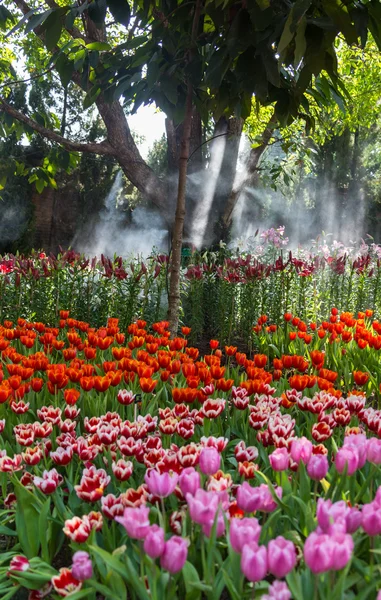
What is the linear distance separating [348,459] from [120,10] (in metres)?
1.98

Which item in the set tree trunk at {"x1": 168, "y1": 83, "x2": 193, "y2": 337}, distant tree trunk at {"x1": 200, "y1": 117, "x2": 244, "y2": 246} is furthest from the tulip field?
distant tree trunk at {"x1": 200, "y1": 117, "x2": 244, "y2": 246}

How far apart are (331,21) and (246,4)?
532 mm

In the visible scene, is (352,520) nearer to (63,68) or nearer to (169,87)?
(169,87)

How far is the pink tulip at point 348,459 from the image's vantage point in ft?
4.40

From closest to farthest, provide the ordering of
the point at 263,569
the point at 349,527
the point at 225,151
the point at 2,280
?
the point at 263,569
the point at 349,527
the point at 2,280
the point at 225,151

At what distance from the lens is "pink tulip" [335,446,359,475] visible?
52.8 inches

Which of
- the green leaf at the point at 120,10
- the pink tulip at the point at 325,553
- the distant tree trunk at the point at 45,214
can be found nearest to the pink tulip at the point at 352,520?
the pink tulip at the point at 325,553

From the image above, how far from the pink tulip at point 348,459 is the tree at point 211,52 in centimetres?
107

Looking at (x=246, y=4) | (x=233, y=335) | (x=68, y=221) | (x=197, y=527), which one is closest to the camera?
(x=197, y=527)

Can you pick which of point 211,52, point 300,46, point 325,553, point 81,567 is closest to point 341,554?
point 325,553

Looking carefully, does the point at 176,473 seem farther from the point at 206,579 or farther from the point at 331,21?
the point at 331,21

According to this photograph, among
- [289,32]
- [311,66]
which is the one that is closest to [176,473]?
[289,32]

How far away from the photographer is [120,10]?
7.86 feet

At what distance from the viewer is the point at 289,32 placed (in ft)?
5.37
